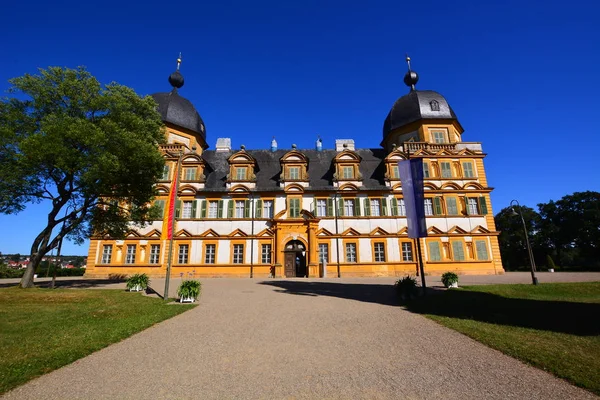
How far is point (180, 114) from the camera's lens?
30.4 meters

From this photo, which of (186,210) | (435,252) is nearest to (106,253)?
(186,210)

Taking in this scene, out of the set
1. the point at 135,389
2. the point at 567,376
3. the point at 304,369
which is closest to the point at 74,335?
the point at 135,389

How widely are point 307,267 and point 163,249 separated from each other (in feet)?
41.0

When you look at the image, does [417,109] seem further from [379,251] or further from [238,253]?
[238,253]

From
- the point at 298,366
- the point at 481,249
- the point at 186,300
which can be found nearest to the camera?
the point at 298,366

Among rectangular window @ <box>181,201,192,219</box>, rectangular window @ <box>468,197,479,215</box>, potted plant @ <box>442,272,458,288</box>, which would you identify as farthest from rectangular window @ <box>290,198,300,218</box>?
rectangular window @ <box>468,197,479,215</box>

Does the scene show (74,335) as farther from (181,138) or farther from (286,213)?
(181,138)

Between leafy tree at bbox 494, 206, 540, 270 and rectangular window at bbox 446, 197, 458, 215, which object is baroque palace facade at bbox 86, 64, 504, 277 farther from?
leafy tree at bbox 494, 206, 540, 270

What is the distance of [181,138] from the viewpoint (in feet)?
98.1

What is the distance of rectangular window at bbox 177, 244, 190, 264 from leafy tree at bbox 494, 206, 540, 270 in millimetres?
51121

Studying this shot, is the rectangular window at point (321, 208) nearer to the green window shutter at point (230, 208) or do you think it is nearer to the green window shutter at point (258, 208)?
the green window shutter at point (258, 208)

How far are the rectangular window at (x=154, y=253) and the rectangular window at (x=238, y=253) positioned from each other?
21.4 feet

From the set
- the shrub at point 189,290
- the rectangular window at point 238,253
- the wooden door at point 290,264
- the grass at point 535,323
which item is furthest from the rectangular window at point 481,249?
the shrub at point 189,290

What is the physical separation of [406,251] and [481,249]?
6394mm
